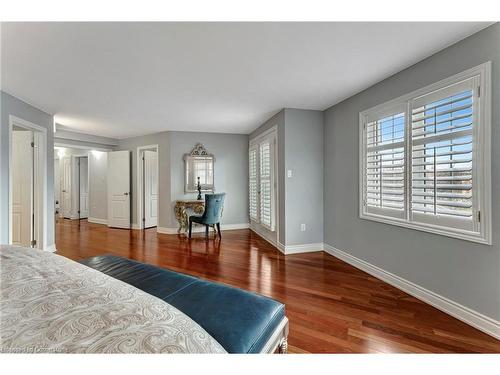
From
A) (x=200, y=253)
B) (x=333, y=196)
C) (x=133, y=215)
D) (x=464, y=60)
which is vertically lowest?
(x=200, y=253)

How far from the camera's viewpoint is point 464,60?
1.90m

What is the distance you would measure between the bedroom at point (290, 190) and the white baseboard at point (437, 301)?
1 centimetres

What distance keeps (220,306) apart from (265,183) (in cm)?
360

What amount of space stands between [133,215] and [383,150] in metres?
5.67

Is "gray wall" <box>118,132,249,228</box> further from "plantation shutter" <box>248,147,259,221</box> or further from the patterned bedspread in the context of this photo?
the patterned bedspread

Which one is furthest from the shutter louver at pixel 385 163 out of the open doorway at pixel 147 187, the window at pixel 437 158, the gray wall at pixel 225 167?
the open doorway at pixel 147 187

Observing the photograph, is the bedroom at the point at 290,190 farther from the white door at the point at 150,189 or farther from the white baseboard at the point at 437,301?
the white door at the point at 150,189

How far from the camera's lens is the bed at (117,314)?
621 millimetres

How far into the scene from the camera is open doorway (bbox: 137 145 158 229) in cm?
581

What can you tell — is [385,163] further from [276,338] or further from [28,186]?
[28,186]

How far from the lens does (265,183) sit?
4.65 meters

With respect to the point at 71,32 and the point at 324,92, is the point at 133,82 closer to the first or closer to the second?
the point at 71,32
